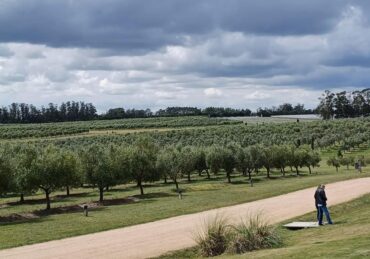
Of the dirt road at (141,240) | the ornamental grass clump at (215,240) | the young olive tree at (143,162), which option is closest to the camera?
the ornamental grass clump at (215,240)

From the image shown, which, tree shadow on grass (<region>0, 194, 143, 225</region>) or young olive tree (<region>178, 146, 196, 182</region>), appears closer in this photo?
tree shadow on grass (<region>0, 194, 143, 225</region>)

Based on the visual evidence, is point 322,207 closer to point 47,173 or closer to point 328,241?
point 328,241

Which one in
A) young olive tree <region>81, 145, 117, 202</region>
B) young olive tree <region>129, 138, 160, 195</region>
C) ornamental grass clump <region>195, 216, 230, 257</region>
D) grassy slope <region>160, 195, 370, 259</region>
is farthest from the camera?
young olive tree <region>129, 138, 160, 195</region>

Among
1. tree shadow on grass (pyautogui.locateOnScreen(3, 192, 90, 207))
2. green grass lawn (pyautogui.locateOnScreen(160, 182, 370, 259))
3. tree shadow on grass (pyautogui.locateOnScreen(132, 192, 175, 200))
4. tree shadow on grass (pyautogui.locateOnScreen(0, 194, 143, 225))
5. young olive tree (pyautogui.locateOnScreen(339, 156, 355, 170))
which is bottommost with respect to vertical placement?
tree shadow on grass (pyautogui.locateOnScreen(3, 192, 90, 207))

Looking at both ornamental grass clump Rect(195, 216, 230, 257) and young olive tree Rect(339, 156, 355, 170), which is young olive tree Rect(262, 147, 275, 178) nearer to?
young olive tree Rect(339, 156, 355, 170)

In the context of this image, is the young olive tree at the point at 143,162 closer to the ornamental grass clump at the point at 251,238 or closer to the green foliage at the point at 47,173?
the green foliage at the point at 47,173

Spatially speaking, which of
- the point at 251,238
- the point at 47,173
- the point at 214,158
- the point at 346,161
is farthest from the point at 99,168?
the point at 346,161

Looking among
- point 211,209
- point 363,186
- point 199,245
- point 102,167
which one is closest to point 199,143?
point 102,167

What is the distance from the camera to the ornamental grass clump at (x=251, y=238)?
20.2m

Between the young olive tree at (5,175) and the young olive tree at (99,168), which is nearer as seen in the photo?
the young olive tree at (5,175)

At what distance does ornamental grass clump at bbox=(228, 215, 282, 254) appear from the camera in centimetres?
2020

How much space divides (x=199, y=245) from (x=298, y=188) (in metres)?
30.0

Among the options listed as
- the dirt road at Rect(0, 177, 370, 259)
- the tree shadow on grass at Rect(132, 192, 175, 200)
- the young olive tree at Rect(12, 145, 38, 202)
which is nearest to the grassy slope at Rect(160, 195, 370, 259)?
the dirt road at Rect(0, 177, 370, 259)

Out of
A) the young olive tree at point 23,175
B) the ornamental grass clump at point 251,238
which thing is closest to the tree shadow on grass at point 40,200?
the young olive tree at point 23,175
